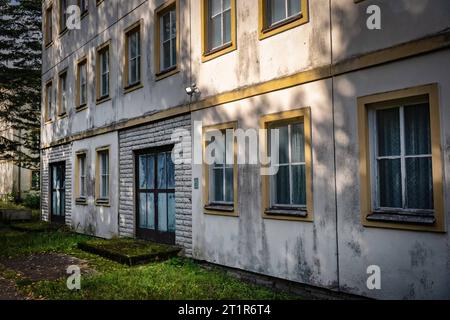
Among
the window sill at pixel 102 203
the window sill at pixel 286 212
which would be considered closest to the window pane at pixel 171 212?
the window sill at pixel 102 203

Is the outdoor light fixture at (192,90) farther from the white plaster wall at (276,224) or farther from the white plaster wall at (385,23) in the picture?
the white plaster wall at (385,23)

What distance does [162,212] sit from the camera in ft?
34.7

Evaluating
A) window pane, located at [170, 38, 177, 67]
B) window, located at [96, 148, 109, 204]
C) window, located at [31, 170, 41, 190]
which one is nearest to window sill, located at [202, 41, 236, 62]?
window pane, located at [170, 38, 177, 67]

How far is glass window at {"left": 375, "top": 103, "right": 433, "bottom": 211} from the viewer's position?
5.45 meters

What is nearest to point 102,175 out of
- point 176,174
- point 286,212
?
point 176,174

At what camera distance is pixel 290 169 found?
23.5 ft

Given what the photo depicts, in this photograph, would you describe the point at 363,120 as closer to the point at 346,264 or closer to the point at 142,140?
the point at 346,264

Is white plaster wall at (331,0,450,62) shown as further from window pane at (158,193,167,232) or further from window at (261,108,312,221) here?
window pane at (158,193,167,232)

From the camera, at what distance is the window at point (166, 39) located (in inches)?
397

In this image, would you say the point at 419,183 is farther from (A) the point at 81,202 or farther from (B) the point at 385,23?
(A) the point at 81,202

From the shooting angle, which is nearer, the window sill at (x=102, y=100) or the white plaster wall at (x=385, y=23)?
the white plaster wall at (x=385, y=23)

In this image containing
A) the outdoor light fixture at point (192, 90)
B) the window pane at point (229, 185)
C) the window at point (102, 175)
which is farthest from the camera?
the window at point (102, 175)

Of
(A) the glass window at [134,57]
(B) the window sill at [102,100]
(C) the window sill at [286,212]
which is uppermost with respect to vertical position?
(A) the glass window at [134,57]

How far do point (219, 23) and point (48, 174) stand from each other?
11.4 meters
